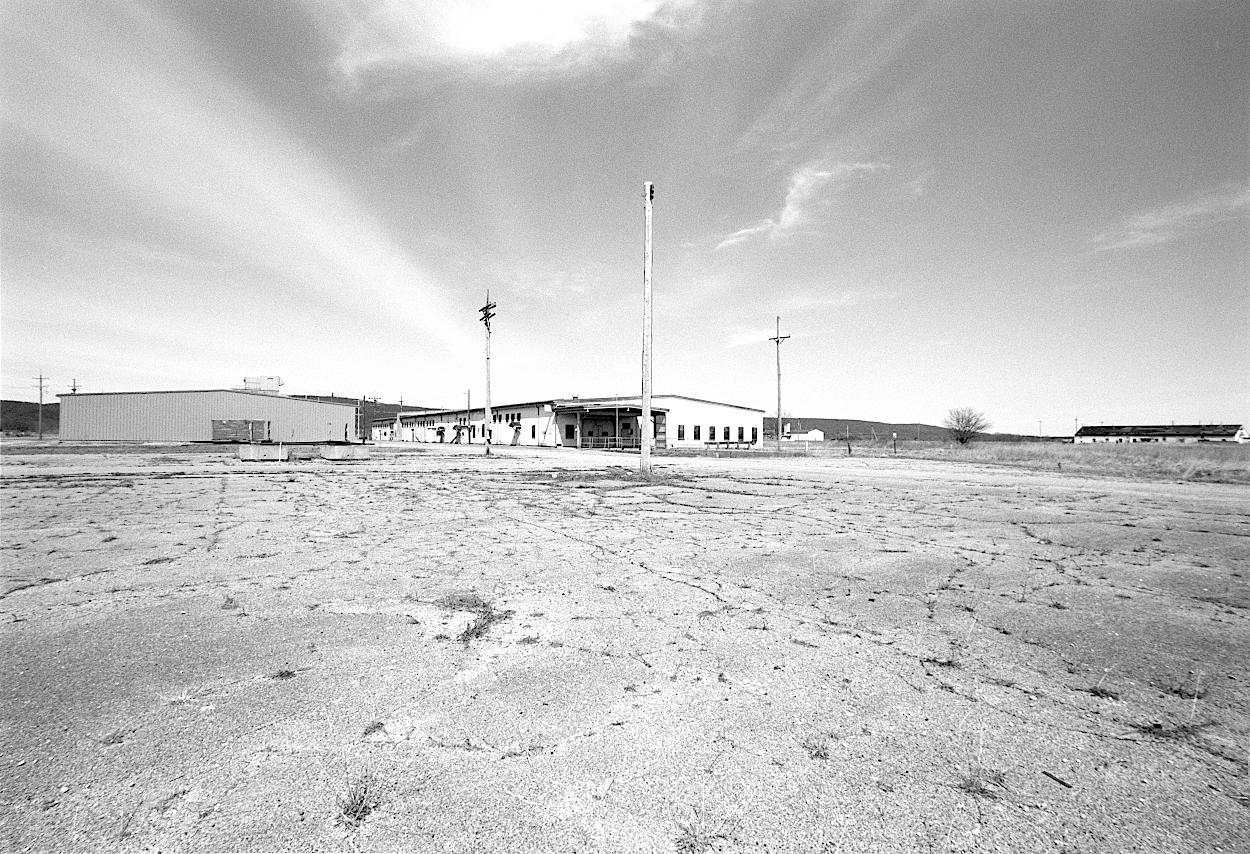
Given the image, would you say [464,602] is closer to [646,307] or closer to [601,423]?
[646,307]

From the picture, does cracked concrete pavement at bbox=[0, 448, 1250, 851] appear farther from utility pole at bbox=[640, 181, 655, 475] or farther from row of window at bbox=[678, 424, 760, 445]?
row of window at bbox=[678, 424, 760, 445]

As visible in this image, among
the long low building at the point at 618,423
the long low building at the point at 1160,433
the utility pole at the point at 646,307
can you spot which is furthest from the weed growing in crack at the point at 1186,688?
the long low building at the point at 1160,433

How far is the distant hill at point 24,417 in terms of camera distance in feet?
398

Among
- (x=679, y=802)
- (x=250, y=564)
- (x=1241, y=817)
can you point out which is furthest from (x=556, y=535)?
(x=1241, y=817)

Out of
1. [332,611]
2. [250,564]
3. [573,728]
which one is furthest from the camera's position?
[250,564]

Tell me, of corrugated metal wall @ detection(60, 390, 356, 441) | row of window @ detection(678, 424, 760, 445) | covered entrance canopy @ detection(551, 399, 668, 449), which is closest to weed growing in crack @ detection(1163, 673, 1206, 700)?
covered entrance canopy @ detection(551, 399, 668, 449)

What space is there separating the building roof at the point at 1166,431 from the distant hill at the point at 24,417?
739 feet

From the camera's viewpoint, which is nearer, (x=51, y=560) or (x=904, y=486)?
(x=51, y=560)

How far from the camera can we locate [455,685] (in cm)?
329

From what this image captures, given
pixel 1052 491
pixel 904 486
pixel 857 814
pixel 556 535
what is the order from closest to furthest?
pixel 857 814 < pixel 556 535 < pixel 1052 491 < pixel 904 486

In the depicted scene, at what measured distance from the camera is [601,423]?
55281 millimetres

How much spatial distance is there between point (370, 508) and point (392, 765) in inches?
345

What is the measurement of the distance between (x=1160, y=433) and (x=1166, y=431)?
198cm

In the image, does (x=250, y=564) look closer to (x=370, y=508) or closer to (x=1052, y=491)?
(x=370, y=508)
